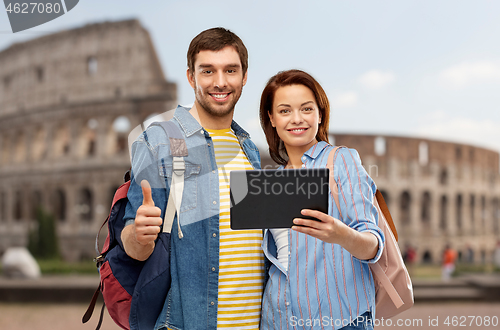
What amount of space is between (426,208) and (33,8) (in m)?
25.1

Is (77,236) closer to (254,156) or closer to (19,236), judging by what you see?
(19,236)

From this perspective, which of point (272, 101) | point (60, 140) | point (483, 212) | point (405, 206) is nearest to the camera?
point (272, 101)

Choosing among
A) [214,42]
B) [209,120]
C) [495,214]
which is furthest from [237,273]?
[495,214]

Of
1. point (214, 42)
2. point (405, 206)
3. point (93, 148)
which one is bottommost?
point (405, 206)

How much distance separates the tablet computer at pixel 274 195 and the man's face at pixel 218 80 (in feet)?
1.61

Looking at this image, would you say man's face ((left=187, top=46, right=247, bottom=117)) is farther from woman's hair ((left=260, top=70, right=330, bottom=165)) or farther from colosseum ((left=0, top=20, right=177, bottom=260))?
colosseum ((left=0, top=20, right=177, bottom=260))

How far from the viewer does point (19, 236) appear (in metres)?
19.6

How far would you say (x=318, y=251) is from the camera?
5.55 ft

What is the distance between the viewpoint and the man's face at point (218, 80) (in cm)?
181

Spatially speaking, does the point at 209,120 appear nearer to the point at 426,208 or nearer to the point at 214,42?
the point at 214,42

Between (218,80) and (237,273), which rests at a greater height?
(218,80)

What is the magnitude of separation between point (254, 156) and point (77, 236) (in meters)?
17.9

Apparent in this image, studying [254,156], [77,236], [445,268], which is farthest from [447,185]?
Result: [254,156]

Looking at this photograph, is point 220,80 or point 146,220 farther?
point 220,80
